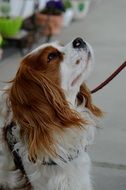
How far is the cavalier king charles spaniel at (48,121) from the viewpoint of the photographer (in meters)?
2.59

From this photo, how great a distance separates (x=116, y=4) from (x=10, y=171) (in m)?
6.73

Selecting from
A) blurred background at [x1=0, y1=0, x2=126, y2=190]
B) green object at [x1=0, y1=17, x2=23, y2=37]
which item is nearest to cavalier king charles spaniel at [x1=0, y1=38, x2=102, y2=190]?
blurred background at [x1=0, y1=0, x2=126, y2=190]

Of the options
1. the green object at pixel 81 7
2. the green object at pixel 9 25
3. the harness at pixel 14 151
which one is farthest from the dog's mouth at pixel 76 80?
the green object at pixel 81 7

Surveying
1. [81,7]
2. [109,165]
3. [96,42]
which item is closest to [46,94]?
[109,165]

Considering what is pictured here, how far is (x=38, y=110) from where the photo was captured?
259cm

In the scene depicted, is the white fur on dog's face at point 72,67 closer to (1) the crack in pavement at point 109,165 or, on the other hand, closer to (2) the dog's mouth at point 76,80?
(2) the dog's mouth at point 76,80

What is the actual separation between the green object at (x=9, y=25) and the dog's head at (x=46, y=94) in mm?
3295

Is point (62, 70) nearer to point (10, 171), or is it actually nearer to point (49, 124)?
point (49, 124)

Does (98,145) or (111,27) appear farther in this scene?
(111,27)

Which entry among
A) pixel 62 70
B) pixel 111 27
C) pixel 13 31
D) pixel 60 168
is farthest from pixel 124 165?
pixel 111 27

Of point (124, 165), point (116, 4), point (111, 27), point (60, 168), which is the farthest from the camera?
point (116, 4)

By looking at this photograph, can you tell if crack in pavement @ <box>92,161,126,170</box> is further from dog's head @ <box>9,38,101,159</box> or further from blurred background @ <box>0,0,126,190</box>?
dog's head @ <box>9,38,101,159</box>

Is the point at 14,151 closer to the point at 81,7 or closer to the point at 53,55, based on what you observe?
the point at 53,55

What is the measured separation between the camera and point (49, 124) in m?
2.60
